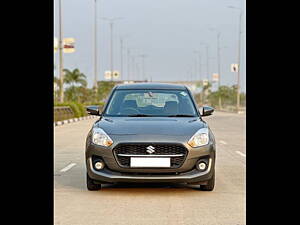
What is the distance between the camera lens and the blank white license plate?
7711mm

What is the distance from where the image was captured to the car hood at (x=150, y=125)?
798 centimetres

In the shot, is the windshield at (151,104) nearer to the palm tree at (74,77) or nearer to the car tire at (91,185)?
the car tire at (91,185)

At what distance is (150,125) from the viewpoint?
26.8ft

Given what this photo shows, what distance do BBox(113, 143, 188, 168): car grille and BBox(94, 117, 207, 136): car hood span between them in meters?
0.20

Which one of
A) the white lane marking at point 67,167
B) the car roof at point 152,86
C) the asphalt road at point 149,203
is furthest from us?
the white lane marking at point 67,167

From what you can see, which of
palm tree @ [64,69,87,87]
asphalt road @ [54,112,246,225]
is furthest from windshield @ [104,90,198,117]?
palm tree @ [64,69,87,87]

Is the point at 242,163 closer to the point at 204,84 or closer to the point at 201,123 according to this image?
the point at 201,123

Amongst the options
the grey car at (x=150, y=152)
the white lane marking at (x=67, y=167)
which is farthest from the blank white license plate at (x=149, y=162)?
the white lane marking at (x=67, y=167)

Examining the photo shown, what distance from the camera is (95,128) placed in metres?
8.30

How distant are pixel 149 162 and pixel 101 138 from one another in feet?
2.54

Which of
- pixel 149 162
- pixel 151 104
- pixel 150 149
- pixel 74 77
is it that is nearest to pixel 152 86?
pixel 151 104

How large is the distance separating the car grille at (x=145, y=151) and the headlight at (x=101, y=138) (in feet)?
0.51
